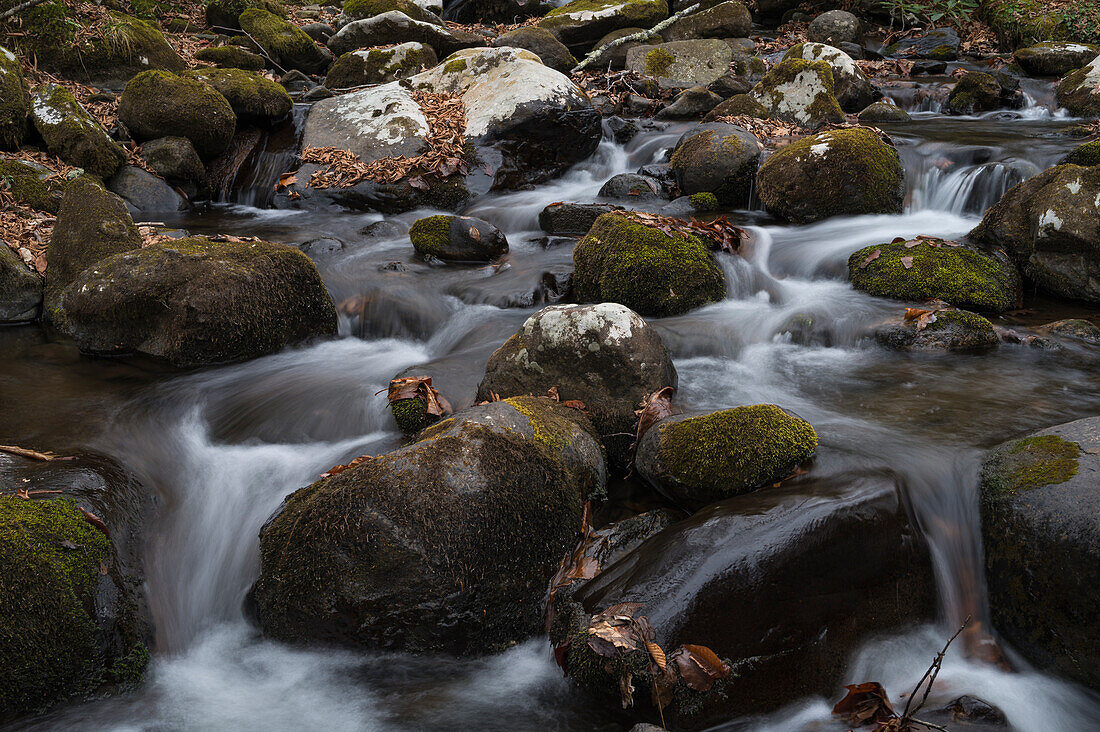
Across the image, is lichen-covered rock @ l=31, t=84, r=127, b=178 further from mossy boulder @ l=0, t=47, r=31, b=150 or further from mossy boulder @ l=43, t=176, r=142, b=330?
mossy boulder @ l=43, t=176, r=142, b=330

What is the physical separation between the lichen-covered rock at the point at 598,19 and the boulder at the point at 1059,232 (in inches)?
532

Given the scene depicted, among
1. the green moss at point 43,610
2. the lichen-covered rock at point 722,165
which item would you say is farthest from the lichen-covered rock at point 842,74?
the green moss at point 43,610

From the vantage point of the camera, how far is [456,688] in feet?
10.8

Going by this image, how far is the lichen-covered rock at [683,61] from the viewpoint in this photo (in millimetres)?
14732

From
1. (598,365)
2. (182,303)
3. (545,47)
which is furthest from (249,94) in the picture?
(598,365)

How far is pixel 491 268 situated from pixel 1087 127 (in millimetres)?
8896

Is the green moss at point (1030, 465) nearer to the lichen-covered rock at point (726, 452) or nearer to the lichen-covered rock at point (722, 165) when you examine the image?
the lichen-covered rock at point (726, 452)

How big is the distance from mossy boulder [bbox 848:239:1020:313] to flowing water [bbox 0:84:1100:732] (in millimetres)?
244

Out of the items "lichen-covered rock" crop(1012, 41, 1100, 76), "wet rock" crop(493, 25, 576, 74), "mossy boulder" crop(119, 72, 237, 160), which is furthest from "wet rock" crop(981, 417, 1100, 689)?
"wet rock" crop(493, 25, 576, 74)

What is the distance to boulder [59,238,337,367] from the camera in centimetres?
562

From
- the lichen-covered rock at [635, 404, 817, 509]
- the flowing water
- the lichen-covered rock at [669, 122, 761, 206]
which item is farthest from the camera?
the lichen-covered rock at [669, 122, 761, 206]

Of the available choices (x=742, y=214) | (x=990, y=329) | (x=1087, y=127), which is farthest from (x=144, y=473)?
(x=1087, y=127)

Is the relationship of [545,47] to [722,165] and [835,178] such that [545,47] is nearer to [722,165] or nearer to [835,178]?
[722,165]

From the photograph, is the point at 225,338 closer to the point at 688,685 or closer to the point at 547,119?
the point at 688,685
